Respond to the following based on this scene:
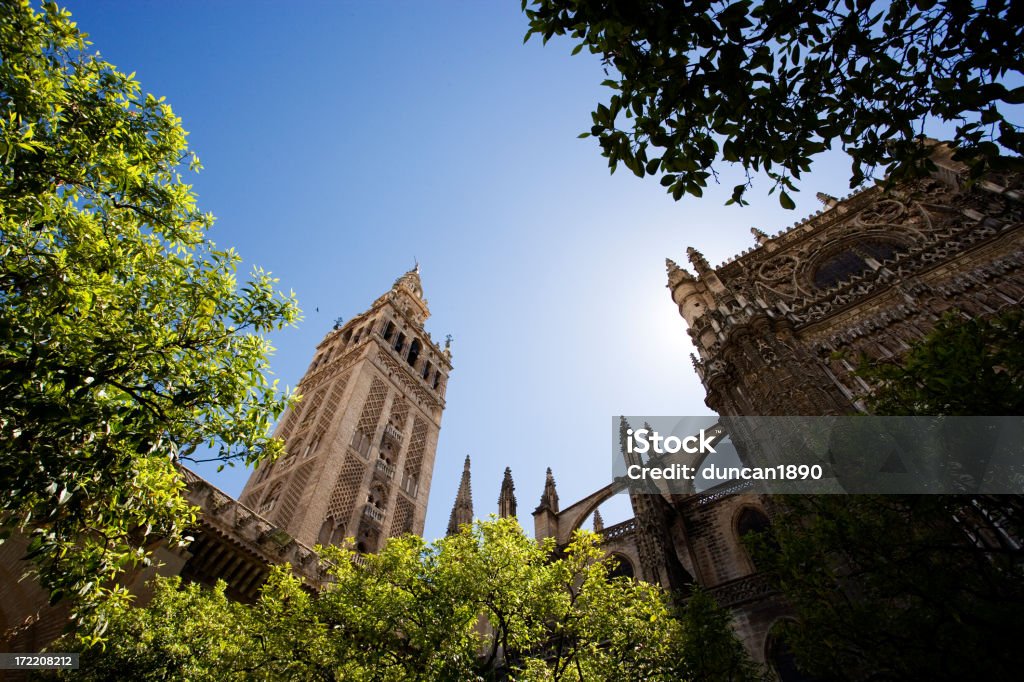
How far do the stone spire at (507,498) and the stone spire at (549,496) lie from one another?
4.26ft

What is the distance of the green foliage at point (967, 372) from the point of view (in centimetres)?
622

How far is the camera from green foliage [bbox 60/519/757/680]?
8.47m

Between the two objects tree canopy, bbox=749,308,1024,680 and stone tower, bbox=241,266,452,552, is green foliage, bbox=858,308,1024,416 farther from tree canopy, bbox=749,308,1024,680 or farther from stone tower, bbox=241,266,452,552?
stone tower, bbox=241,266,452,552

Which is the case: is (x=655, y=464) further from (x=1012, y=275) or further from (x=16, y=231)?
(x=16, y=231)

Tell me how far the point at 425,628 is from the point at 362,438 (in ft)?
62.0

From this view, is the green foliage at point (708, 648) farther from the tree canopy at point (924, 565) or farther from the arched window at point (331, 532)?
the arched window at point (331, 532)

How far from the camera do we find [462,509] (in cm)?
2417

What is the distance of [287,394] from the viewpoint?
23.6 feet

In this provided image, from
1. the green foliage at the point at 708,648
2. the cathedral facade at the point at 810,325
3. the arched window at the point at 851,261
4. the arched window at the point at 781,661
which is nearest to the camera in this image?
the green foliage at the point at 708,648

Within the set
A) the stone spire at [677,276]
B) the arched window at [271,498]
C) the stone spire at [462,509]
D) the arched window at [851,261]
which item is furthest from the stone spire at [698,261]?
the arched window at [271,498]

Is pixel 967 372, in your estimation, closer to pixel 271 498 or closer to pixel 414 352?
pixel 271 498

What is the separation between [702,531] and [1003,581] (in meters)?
10.8

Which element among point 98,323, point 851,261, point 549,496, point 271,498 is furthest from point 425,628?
point 851,261

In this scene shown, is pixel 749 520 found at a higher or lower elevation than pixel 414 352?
lower
